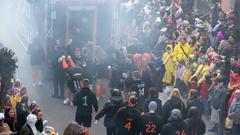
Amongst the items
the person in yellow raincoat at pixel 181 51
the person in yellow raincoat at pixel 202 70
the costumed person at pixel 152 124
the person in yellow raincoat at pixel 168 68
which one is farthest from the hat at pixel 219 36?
the costumed person at pixel 152 124

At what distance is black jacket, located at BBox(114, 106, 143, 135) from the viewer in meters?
15.5

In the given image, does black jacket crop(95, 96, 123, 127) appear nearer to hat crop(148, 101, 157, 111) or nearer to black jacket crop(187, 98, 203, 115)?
hat crop(148, 101, 157, 111)

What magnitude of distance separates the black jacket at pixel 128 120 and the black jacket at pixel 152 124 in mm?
127

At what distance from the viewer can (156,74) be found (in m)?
22.4

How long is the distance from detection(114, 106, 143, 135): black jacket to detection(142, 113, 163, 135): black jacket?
13 cm

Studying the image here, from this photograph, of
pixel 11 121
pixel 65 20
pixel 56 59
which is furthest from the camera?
pixel 65 20

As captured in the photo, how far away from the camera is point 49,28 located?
25141 millimetres

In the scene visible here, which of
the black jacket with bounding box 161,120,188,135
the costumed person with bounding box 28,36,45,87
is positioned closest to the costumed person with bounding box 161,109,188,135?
the black jacket with bounding box 161,120,188,135

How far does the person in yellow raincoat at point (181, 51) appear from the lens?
73.9 ft

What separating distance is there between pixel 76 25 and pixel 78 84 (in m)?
4.32

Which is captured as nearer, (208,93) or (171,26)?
(208,93)

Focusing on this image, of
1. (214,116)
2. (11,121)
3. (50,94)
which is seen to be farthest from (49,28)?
(11,121)

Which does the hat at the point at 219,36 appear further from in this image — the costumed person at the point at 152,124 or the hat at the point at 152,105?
the costumed person at the point at 152,124

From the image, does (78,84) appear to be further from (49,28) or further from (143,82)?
(49,28)
